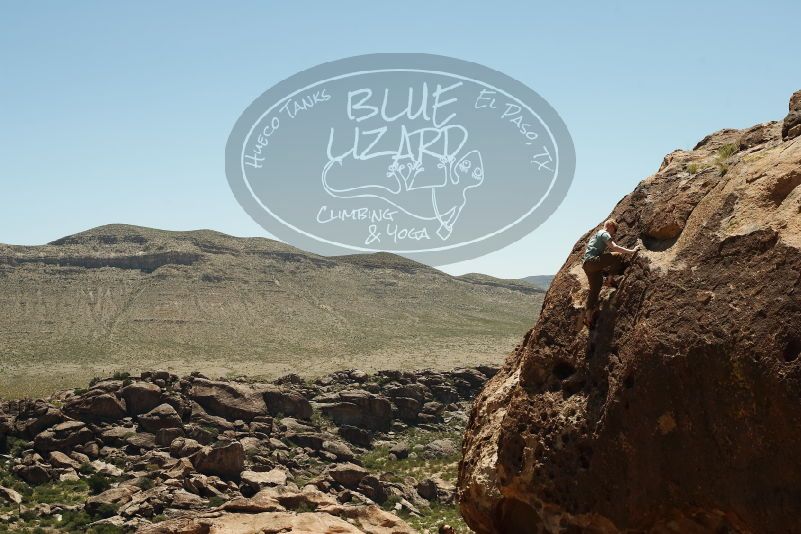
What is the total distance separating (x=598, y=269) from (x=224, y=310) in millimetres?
85821

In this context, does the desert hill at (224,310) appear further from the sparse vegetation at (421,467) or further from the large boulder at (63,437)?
the sparse vegetation at (421,467)

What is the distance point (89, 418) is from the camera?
1526 inches

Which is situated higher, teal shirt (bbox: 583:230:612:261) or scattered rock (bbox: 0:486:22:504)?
teal shirt (bbox: 583:230:612:261)

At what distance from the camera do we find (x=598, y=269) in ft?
31.2

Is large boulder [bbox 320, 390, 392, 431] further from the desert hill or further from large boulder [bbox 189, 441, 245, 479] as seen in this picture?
the desert hill

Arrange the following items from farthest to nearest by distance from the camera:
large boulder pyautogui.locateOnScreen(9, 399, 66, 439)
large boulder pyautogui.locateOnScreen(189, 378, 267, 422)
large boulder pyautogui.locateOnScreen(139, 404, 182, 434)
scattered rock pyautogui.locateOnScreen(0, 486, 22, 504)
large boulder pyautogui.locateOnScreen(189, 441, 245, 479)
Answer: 1. large boulder pyautogui.locateOnScreen(189, 378, 267, 422)
2. large boulder pyautogui.locateOnScreen(139, 404, 182, 434)
3. large boulder pyautogui.locateOnScreen(9, 399, 66, 439)
4. large boulder pyautogui.locateOnScreen(189, 441, 245, 479)
5. scattered rock pyautogui.locateOnScreen(0, 486, 22, 504)

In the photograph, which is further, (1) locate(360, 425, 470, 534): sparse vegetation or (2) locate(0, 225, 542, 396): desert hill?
(2) locate(0, 225, 542, 396): desert hill

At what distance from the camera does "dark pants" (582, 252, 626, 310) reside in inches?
371

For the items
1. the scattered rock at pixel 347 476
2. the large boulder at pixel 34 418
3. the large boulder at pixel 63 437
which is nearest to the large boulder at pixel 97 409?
the large boulder at pixel 34 418

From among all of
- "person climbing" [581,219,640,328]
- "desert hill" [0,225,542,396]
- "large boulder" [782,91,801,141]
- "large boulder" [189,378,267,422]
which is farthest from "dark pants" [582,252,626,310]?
"desert hill" [0,225,542,396]

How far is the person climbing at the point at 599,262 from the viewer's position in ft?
30.7

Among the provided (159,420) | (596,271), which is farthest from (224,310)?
(596,271)

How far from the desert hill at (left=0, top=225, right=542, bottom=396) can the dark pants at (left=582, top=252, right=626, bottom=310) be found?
50929 mm

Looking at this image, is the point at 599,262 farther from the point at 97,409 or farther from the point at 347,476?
the point at 97,409
